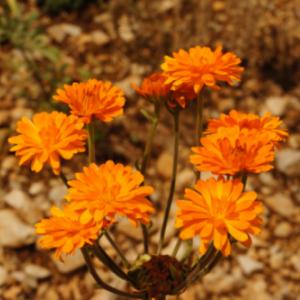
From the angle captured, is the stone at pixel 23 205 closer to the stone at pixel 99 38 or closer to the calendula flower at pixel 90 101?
the stone at pixel 99 38

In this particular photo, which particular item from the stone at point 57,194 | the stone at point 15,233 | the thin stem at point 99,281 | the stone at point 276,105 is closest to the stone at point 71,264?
the stone at point 15,233

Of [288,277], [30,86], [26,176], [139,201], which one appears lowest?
[288,277]

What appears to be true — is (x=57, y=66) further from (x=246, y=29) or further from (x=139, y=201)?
(x=139, y=201)

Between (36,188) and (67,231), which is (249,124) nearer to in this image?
(67,231)

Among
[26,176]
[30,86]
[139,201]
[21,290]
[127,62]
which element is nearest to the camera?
[139,201]

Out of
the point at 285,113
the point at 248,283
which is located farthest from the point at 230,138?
the point at 285,113

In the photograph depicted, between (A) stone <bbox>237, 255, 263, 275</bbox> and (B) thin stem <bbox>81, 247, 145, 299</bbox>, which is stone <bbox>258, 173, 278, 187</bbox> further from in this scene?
(B) thin stem <bbox>81, 247, 145, 299</bbox>

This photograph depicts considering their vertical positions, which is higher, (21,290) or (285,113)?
(285,113)

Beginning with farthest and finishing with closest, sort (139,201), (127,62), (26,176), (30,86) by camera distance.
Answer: (127,62) → (30,86) → (26,176) → (139,201)
